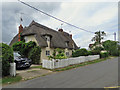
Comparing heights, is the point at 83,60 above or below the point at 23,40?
below

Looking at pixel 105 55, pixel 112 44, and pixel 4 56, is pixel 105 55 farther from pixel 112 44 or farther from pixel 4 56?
pixel 4 56

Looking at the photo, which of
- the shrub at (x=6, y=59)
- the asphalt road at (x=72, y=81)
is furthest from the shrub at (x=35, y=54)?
the asphalt road at (x=72, y=81)

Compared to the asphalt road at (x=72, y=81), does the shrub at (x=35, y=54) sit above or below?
above

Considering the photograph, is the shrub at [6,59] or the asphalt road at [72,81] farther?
the shrub at [6,59]

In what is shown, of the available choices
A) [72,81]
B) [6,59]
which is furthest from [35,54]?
[72,81]

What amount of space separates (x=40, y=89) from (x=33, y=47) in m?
11.1

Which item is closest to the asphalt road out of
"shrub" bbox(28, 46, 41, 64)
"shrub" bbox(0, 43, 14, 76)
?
"shrub" bbox(0, 43, 14, 76)

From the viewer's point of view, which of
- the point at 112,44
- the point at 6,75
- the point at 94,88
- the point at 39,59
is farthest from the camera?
the point at 112,44

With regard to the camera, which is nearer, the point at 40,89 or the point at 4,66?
the point at 40,89

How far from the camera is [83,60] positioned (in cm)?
1595

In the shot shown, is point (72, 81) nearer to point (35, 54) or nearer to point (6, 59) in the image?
point (6, 59)

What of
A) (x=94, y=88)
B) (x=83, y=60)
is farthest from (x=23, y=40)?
(x=94, y=88)

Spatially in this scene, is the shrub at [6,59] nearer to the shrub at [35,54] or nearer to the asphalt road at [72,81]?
the asphalt road at [72,81]

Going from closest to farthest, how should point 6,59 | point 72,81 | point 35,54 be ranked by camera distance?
point 72,81 < point 6,59 < point 35,54
